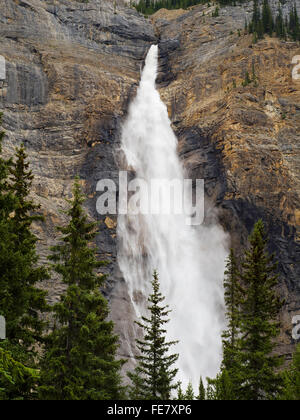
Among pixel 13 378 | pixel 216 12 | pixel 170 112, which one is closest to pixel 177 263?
pixel 170 112

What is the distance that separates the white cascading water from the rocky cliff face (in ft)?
5.42

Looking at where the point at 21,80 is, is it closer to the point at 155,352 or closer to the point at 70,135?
the point at 70,135

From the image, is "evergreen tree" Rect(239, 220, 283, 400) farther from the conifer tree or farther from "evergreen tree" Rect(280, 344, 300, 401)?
the conifer tree

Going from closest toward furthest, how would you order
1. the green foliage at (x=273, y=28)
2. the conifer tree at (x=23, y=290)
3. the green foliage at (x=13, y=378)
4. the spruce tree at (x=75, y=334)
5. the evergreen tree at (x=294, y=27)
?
1. the green foliage at (x=13, y=378)
2. the conifer tree at (x=23, y=290)
3. the spruce tree at (x=75, y=334)
4. the green foliage at (x=273, y=28)
5. the evergreen tree at (x=294, y=27)

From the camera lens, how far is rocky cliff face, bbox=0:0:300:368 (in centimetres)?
4428

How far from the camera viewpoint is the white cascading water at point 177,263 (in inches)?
1465

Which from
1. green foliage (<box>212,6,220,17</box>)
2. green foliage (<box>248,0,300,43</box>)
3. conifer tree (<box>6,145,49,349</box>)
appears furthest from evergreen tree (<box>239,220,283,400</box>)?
green foliage (<box>212,6,220,17</box>)

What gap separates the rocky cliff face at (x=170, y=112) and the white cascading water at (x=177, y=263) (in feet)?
5.42

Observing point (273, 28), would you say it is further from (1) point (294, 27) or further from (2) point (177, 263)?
(2) point (177, 263)

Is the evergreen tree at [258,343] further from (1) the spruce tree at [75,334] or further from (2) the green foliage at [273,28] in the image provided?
(2) the green foliage at [273,28]

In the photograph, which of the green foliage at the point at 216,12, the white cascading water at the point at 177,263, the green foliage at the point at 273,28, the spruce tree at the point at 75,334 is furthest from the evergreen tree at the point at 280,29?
the spruce tree at the point at 75,334

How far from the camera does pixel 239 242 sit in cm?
4428

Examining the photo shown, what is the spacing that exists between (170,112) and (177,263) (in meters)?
25.6

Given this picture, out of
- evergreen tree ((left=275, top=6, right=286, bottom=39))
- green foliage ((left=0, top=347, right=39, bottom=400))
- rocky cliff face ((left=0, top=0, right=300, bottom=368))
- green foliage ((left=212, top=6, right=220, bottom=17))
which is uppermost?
green foliage ((left=212, top=6, right=220, bottom=17))
